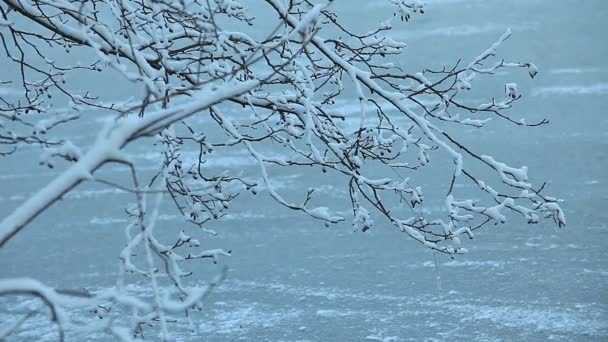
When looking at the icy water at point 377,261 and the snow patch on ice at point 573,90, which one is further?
the snow patch on ice at point 573,90

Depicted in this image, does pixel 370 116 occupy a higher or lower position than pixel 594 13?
lower

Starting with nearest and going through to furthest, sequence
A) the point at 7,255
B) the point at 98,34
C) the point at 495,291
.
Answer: the point at 98,34 → the point at 495,291 → the point at 7,255

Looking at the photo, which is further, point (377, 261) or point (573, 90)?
point (573, 90)

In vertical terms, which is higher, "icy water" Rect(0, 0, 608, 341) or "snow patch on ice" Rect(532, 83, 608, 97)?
"snow patch on ice" Rect(532, 83, 608, 97)

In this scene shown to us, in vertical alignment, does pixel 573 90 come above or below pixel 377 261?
above

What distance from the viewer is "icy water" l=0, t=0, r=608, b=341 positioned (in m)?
6.69

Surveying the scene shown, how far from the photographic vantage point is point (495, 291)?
7090 millimetres

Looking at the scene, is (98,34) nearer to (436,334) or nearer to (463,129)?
(436,334)

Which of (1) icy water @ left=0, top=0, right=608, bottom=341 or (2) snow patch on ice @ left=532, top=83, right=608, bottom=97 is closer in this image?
(1) icy water @ left=0, top=0, right=608, bottom=341

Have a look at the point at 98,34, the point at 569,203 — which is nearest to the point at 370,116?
the point at 569,203

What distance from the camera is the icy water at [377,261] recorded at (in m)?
6.69

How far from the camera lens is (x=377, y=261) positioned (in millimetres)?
7641

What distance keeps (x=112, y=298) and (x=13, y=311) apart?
18.8 feet

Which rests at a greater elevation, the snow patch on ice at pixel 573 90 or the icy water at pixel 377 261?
A: the snow patch on ice at pixel 573 90
